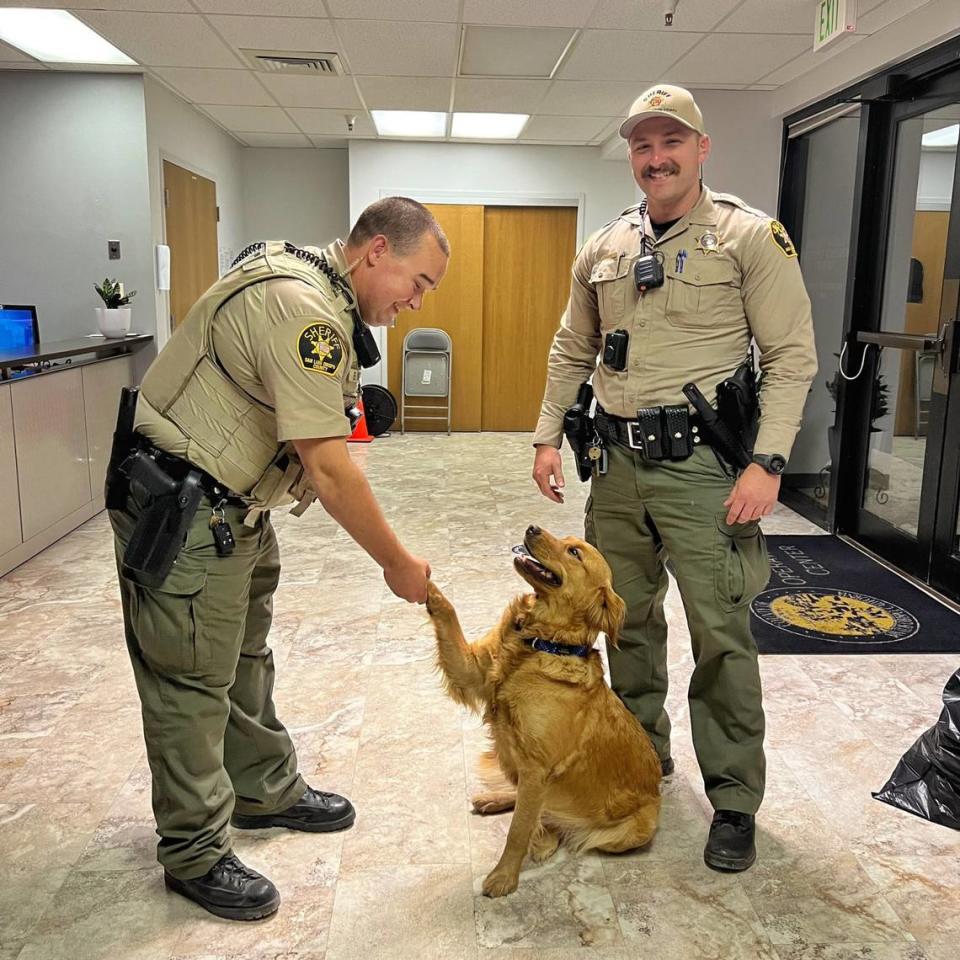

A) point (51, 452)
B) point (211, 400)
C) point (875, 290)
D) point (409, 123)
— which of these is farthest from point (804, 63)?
point (211, 400)

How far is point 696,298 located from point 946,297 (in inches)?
99.6

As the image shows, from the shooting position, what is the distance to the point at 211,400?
1.69 metres

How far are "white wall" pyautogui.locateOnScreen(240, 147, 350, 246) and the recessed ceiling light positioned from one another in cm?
107

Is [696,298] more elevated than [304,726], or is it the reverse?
[696,298]

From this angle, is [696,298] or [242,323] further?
[696,298]

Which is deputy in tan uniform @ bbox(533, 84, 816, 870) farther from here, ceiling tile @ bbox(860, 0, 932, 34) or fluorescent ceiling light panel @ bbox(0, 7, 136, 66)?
fluorescent ceiling light panel @ bbox(0, 7, 136, 66)

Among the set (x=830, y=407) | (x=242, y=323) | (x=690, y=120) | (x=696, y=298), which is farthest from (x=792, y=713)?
(x=830, y=407)

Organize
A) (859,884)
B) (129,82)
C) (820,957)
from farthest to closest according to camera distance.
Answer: (129,82)
(859,884)
(820,957)

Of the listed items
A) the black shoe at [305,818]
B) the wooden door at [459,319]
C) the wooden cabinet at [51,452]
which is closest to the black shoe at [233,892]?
the black shoe at [305,818]

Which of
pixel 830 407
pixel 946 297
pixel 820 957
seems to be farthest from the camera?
pixel 830 407

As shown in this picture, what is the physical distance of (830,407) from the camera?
17.2ft

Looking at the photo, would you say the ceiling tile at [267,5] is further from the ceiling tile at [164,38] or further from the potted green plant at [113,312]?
the potted green plant at [113,312]

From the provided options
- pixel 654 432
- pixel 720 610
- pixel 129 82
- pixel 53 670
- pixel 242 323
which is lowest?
pixel 53 670

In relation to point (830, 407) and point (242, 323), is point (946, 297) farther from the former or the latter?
point (242, 323)
